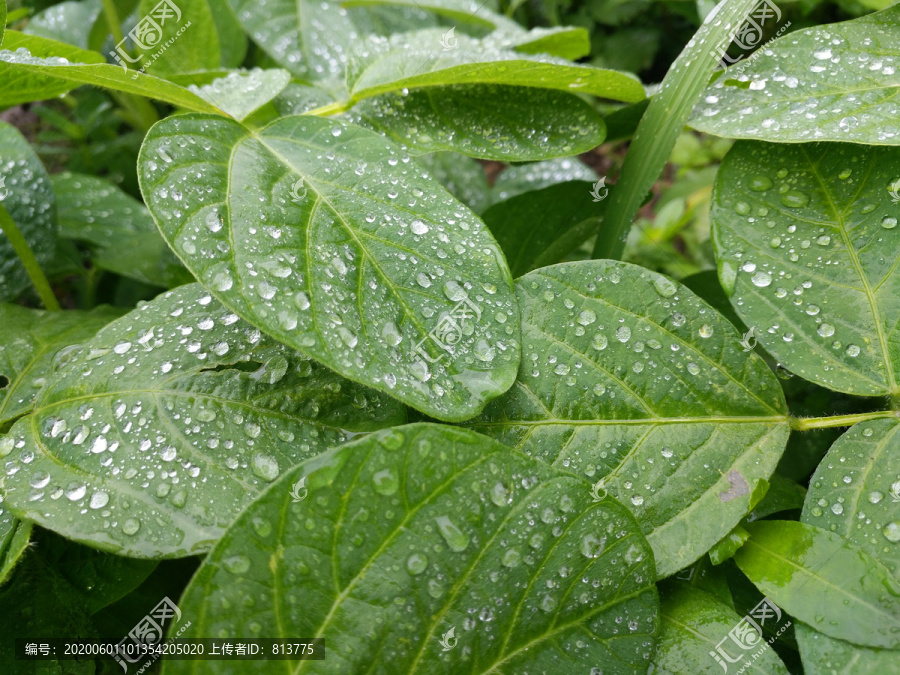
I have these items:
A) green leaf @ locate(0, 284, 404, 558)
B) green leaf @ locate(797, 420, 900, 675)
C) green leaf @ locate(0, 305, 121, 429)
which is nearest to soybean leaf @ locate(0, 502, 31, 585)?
green leaf @ locate(0, 284, 404, 558)

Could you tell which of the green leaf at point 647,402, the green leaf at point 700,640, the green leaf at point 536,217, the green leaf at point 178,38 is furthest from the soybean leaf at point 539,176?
the green leaf at point 700,640

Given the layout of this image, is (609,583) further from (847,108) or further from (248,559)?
(847,108)

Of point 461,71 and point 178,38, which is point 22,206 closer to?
point 178,38

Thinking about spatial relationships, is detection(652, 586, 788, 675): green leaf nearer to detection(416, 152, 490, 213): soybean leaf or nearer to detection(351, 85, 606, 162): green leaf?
detection(351, 85, 606, 162): green leaf

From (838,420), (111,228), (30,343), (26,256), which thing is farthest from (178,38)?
(838,420)

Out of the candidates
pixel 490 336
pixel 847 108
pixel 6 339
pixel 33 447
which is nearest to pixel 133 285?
pixel 6 339
